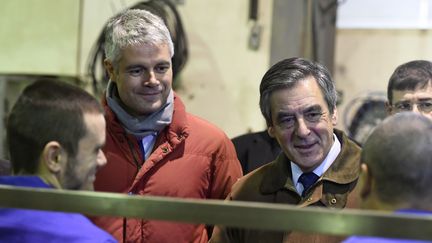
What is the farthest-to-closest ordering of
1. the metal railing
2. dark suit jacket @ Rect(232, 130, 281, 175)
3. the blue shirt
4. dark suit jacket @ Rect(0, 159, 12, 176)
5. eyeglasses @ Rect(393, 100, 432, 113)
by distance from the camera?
dark suit jacket @ Rect(232, 130, 281, 175), eyeglasses @ Rect(393, 100, 432, 113), dark suit jacket @ Rect(0, 159, 12, 176), the blue shirt, the metal railing

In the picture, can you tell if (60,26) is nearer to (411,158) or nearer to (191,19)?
(191,19)

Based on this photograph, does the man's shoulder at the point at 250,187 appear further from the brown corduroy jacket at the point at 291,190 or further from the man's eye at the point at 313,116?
the man's eye at the point at 313,116

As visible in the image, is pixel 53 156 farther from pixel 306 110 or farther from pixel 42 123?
pixel 306 110

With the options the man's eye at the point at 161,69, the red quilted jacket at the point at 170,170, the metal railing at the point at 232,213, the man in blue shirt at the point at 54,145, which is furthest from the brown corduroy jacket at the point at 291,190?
the metal railing at the point at 232,213

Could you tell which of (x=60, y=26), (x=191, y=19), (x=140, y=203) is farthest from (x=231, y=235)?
(x=60, y=26)

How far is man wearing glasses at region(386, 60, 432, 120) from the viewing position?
2.55 meters

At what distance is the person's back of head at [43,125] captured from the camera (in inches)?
65.9

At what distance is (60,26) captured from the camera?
4.33 metres

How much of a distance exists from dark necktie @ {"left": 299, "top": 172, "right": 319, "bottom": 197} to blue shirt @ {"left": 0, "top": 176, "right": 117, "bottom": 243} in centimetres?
77

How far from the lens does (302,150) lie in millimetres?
2215

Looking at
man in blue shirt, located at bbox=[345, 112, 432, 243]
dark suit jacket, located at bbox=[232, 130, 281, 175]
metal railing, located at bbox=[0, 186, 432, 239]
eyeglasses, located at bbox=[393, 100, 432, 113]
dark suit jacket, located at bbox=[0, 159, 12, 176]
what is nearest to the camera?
metal railing, located at bbox=[0, 186, 432, 239]

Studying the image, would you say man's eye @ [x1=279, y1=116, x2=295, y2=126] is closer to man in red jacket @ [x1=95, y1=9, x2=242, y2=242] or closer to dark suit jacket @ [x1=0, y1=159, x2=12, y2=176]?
man in red jacket @ [x1=95, y1=9, x2=242, y2=242]

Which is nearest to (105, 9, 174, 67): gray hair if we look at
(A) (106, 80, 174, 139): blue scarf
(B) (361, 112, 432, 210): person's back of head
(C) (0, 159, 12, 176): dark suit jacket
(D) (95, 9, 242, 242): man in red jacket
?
(D) (95, 9, 242, 242): man in red jacket

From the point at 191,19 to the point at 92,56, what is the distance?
A: 0.59 m
